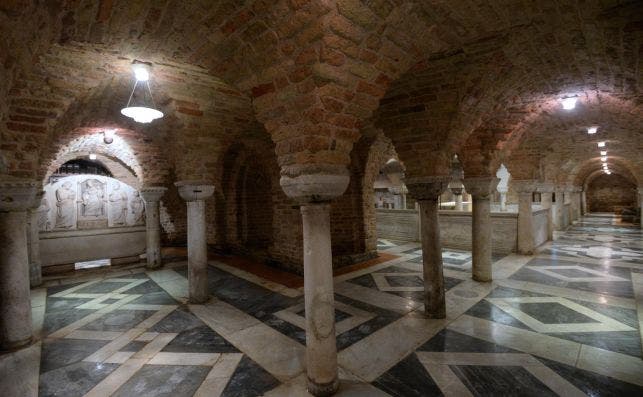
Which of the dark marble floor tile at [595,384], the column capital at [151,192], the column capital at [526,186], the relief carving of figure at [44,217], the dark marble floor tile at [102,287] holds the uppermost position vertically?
the column capital at [151,192]

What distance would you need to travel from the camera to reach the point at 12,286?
4.04 m

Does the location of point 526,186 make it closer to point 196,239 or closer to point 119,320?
point 196,239

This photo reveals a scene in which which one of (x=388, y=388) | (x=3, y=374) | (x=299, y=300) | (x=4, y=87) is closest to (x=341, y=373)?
(x=388, y=388)

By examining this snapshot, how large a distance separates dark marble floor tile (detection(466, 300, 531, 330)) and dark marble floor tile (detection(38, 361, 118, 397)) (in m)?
4.97

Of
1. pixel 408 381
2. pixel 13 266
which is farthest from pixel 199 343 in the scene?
pixel 13 266

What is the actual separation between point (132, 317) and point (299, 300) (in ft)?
9.13

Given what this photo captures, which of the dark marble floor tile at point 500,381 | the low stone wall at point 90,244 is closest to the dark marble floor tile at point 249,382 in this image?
the dark marble floor tile at point 500,381

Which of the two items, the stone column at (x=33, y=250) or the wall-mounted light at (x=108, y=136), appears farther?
the wall-mounted light at (x=108, y=136)

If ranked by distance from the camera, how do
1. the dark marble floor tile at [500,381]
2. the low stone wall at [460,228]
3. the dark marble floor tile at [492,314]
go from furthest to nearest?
the low stone wall at [460,228] → the dark marble floor tile at [492,314] → the dark marble floor tile at [500,381]

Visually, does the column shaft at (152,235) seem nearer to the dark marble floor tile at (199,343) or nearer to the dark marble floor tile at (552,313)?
the dark marble floor tile at (199,343)

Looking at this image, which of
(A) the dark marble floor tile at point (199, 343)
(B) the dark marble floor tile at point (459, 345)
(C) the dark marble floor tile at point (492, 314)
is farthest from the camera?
(C) the dark marble floor tile at point (492, 314)

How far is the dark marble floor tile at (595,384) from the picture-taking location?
9.02 feet

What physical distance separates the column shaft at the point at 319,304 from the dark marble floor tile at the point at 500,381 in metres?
1.37

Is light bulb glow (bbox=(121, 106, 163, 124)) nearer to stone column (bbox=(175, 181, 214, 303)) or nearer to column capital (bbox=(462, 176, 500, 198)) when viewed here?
stone column (bbox=(175, 181, 214, 303))
